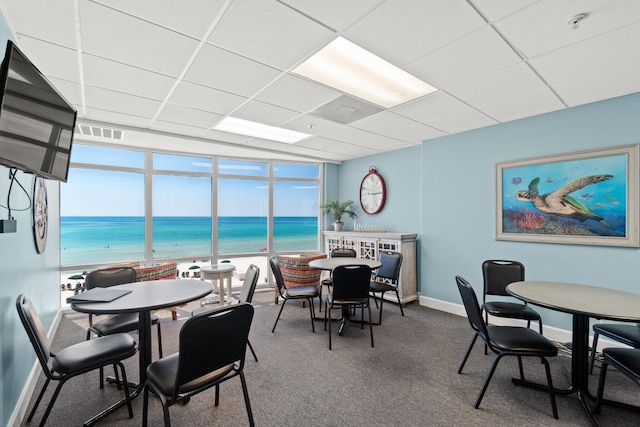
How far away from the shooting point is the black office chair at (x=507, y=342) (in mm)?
2031

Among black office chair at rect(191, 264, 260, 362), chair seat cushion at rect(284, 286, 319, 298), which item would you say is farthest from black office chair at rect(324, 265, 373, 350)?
black office chair at rect(191, 264, 260, 362)

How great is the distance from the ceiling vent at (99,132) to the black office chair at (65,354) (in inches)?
115

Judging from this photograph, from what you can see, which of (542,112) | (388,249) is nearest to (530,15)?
(542,112)

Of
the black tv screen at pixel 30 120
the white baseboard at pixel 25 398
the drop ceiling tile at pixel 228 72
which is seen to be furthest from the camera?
the drop ceiling tile at pixel 228 72

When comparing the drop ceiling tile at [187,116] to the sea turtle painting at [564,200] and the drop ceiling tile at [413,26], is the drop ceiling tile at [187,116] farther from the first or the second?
the sea turtle painting at [564,200]

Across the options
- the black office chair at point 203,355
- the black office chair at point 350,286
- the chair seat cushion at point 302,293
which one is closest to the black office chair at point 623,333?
the black office chair at point 350,286

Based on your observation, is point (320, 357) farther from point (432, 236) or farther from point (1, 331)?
point (432, 236)

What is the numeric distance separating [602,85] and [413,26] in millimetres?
2273

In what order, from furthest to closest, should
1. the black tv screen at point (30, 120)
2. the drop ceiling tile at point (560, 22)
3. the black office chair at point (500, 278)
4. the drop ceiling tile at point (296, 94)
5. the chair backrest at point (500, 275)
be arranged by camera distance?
the chair backrest at point (500, 275), the black office chair at point (500, 278), the drop ceiling tile at point (296, 94), the drop ceiling tile at point (560, 22), the black tv screen at point (30, 120)

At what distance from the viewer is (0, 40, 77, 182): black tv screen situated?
1367 mm

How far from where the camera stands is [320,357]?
115 inches

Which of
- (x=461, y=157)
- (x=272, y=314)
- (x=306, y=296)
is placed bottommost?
(x=272, y=314)

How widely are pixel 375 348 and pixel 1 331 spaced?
3080 millimetres

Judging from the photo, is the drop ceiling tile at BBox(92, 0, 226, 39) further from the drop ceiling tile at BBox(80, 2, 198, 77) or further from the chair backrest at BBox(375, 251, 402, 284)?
the chair backrest at BBox(375, 251, 402, 284)
